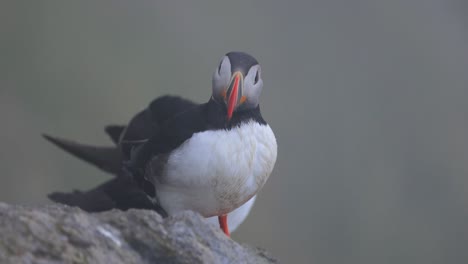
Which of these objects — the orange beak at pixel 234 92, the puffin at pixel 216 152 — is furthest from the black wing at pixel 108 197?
the orange beak at pixel 234 92

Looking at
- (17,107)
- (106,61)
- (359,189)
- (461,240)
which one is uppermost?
(106,61)

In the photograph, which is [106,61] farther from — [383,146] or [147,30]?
[383,146]

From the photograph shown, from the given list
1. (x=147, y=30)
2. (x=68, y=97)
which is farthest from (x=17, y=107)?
(x=147, y=30)

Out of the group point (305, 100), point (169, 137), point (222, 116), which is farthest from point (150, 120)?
point (305, 100)

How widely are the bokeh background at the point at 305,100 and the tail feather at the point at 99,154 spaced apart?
3.34ft

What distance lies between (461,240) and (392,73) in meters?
1.08

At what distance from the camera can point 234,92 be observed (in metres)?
1.91

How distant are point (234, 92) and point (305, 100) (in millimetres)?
2360

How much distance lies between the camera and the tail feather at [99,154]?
2637mm

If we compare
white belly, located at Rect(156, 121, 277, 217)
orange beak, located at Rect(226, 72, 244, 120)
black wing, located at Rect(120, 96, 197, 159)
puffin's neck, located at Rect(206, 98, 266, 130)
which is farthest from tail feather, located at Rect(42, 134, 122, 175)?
orange beak, located at Rect(226, 72, 244, 120)

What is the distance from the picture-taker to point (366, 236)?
162 inches

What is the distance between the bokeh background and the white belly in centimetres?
180

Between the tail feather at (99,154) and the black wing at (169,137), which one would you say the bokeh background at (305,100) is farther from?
the black wing at (169,137)

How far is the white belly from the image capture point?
1939 mm
